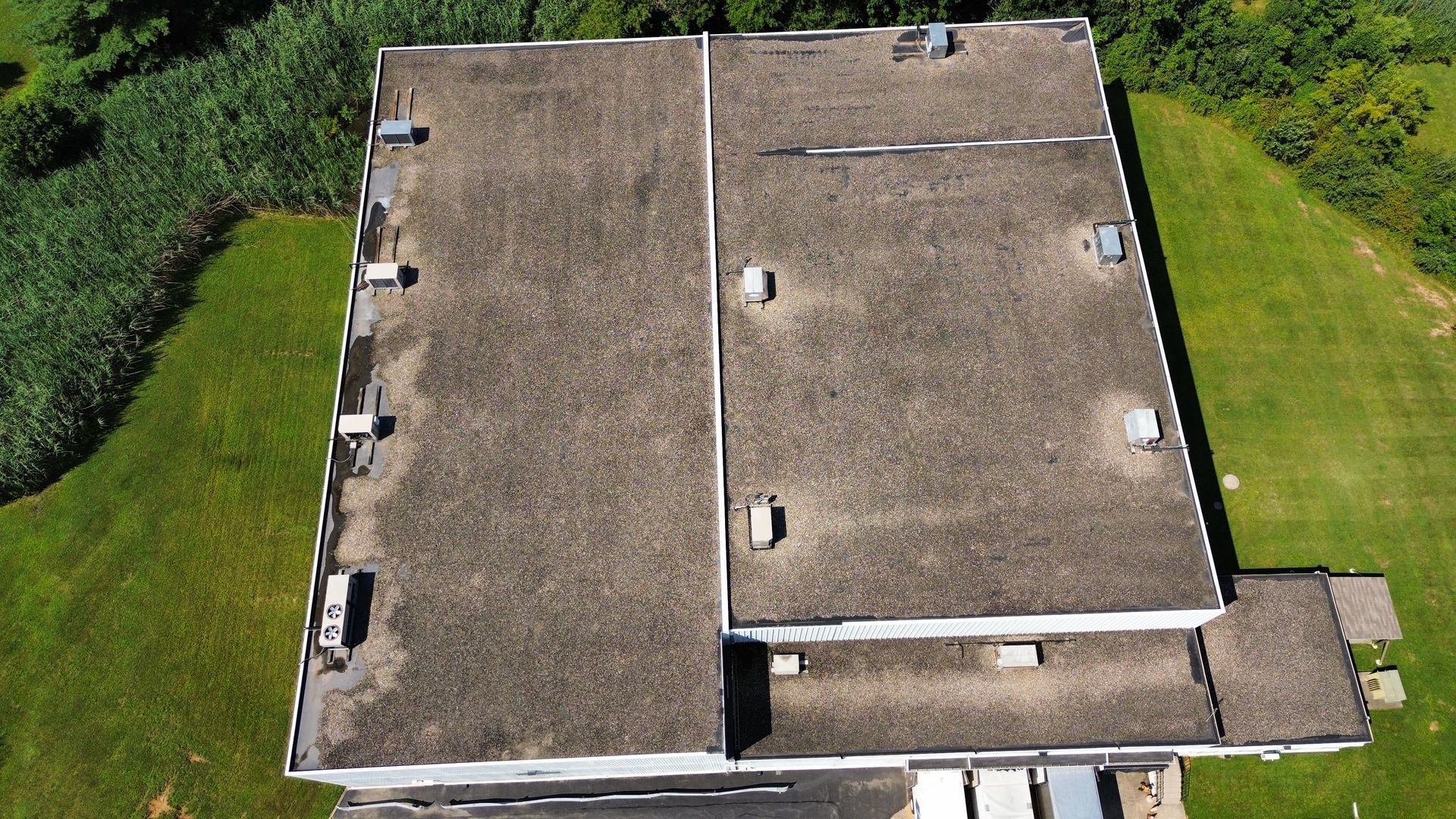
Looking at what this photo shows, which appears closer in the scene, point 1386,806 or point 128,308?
point 1386,806

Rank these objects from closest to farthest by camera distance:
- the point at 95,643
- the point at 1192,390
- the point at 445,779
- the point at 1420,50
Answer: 1. the point at 445,779
2. the point at 95,643
3. the point at 1192,390
4. the point at 1420,50

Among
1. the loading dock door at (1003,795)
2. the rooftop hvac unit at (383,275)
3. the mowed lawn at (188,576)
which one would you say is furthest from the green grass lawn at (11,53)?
the loading dock door at (1003,795)

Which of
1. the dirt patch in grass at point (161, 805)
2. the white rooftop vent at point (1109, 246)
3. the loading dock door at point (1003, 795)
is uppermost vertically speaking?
the white rooftop vent at point (1109, 246)

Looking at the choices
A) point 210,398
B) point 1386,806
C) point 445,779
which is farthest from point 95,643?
point 1386,806

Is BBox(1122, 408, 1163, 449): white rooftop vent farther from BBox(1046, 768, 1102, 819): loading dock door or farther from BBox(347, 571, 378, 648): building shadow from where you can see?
BBox(347, 571, 378, 648): building shadow

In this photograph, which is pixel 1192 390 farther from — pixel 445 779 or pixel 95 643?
pixel 95 643

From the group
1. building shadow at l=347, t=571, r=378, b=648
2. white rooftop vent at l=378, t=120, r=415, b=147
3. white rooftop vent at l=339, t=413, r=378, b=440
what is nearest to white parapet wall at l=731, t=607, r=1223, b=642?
building shadow at l=347, t=571, r=378, b=648

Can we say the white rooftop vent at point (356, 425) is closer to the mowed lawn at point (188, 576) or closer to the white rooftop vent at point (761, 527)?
the mowed lawn at point (188, 576)

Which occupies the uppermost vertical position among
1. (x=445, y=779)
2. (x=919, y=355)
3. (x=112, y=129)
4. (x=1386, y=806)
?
(x=112, y=129)
